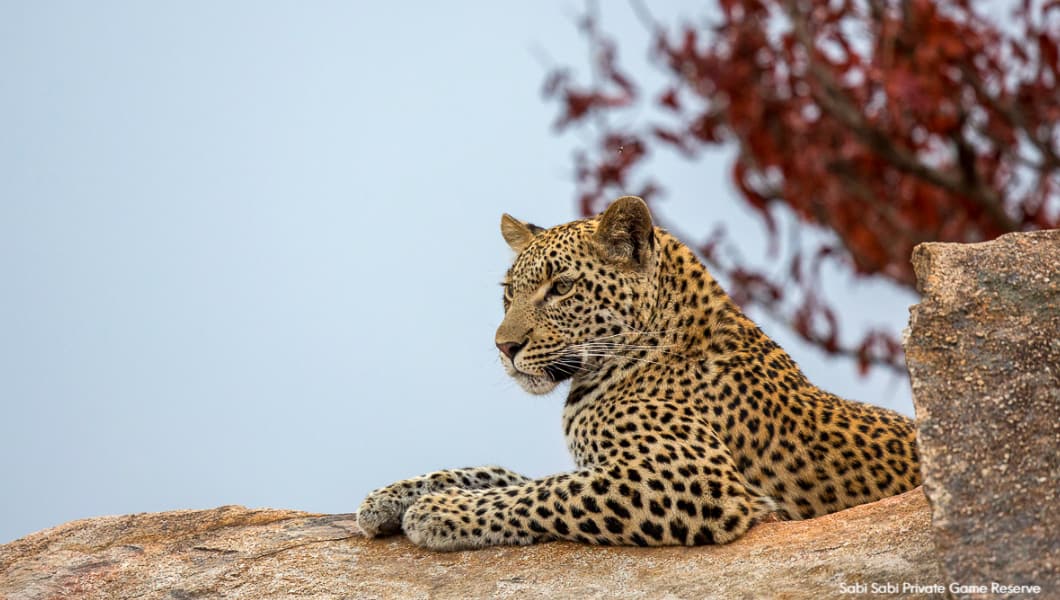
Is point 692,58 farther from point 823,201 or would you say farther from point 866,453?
point 866,453

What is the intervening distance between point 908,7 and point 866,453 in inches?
240

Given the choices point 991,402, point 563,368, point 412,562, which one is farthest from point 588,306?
point 991,402

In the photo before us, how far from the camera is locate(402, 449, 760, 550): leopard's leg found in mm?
7762

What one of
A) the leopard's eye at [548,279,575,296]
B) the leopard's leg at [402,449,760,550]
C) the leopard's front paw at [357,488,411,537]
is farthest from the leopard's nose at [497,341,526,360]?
the leopard's front paw at [357,488,411,537]

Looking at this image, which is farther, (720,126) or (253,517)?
(720,126)

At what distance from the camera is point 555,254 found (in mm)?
8938

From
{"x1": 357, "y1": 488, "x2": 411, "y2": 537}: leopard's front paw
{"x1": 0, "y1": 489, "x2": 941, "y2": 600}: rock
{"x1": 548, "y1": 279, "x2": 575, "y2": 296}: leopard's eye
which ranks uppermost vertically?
{"x1": 548, "y1": 279, "x2": 575, "y2": 296}: leopard's eye

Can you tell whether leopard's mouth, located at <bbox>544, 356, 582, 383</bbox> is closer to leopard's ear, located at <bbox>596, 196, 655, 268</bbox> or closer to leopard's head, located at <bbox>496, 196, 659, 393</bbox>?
leopard's head, located at <bbox>496, 196, 659, 393</bbox>

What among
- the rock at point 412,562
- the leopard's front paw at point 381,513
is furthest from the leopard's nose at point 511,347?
the rock at point 412,562

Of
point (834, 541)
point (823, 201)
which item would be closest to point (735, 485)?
point (834, 541)

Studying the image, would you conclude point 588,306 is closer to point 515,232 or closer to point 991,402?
point 515,232

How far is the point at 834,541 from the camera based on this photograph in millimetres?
7371

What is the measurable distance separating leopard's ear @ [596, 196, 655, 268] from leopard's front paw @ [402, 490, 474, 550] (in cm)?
184

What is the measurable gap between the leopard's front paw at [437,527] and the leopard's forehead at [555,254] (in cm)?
157
